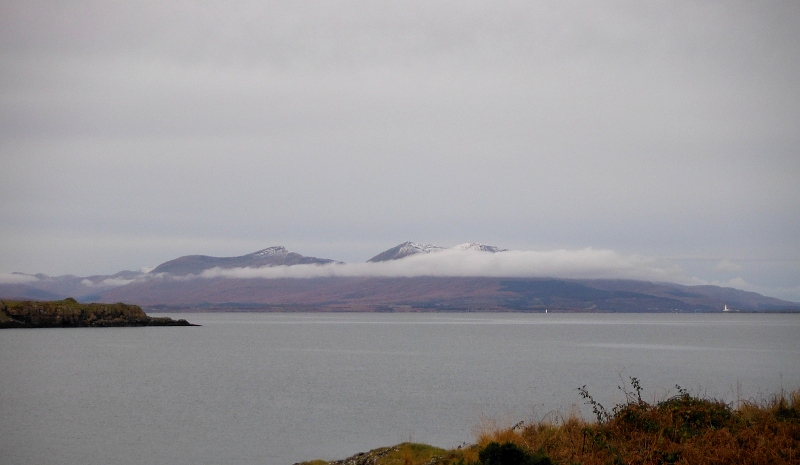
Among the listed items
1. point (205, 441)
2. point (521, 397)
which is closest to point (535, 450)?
point (205, 441)

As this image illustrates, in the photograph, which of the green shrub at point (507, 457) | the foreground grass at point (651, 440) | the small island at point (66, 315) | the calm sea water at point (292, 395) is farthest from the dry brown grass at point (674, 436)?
the small island at point (66, 315)

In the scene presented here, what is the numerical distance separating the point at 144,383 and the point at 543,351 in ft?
151

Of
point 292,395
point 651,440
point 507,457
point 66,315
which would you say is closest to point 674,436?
point 651,440

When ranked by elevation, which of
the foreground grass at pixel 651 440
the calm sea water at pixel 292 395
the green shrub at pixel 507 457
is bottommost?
the calm sea water at pixel 292 395

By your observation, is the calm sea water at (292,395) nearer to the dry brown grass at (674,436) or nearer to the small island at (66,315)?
the dry brown grass at (674,436)

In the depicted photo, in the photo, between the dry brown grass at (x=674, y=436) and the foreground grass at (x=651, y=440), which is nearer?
the foreground grass at (x=651, y=440)

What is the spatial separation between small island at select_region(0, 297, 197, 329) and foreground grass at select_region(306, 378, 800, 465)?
137m

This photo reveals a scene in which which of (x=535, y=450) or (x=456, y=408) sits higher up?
(x=535, y=450)

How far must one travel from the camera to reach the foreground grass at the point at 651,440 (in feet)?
41.5

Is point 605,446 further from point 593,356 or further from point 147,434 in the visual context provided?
point 593,356

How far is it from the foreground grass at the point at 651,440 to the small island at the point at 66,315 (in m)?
137

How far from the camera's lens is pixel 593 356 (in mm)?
71188

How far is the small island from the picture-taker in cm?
13450

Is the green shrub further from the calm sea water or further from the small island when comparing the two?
the small island
